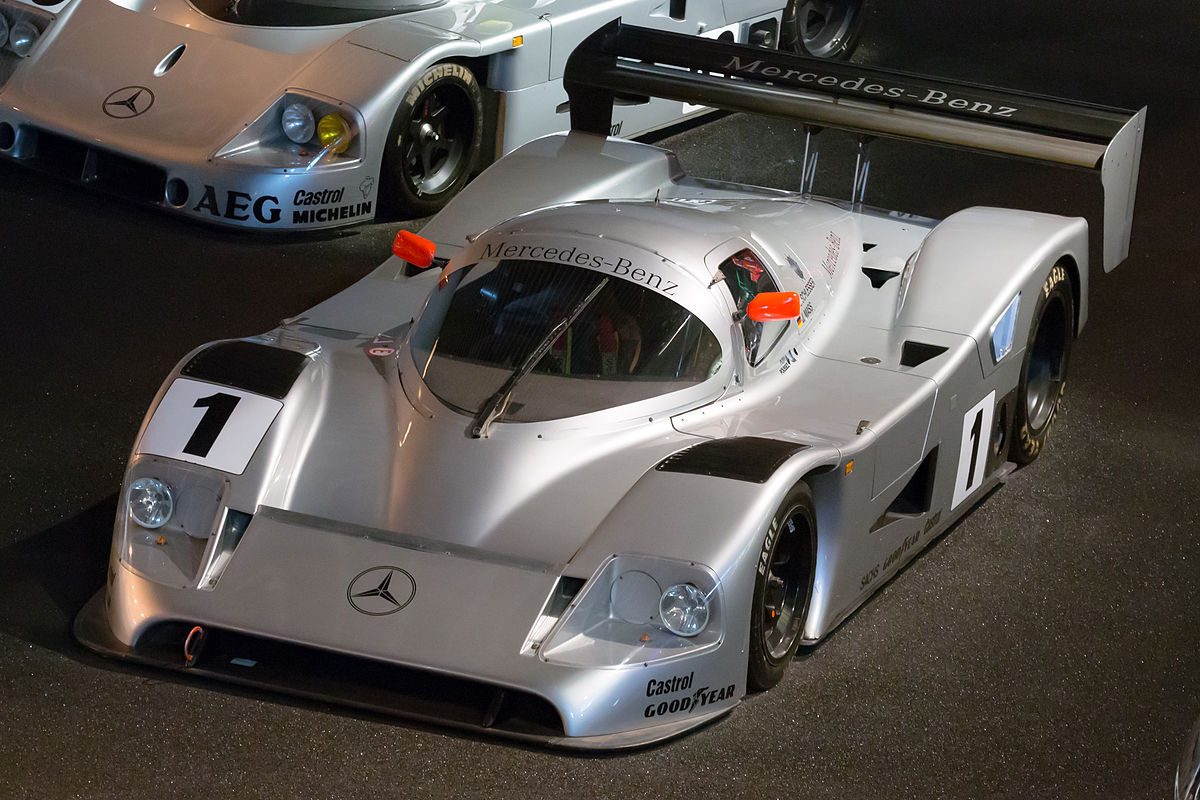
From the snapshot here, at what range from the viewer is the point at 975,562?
481cm

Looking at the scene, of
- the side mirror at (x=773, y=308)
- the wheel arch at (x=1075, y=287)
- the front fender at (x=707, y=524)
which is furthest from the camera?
the wheel arch at (x=1075, y=287)

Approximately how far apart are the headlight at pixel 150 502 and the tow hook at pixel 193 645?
0.31 metres

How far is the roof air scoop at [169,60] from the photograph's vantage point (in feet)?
23.4

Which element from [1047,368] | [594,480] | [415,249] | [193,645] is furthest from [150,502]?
[1047,368]

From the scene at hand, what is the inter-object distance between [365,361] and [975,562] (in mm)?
1849

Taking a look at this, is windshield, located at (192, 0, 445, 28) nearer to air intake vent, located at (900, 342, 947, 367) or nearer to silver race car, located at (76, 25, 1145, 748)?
silver race car, located at (76, 25, 1145, 748)

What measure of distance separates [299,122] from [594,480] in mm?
3348

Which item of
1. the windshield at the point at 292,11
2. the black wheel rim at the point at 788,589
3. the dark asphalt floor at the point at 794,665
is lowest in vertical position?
the dark asphalt floor at the point at 794,665

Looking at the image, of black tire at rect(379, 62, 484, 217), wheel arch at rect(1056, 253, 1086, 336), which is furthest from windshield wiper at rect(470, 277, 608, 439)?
black tire at rect(379, 62, 484, 217)

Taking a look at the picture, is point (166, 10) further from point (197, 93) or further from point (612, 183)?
point (612, 183)

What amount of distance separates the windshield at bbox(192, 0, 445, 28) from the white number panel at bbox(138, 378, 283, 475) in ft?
11.3

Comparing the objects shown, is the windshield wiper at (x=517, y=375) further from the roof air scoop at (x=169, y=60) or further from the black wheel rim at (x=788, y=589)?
the roof air scoop at (x=169, y=60)

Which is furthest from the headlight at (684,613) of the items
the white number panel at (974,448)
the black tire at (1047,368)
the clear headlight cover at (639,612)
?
the black tire at (1047,368)

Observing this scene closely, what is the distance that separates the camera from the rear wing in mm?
5246
